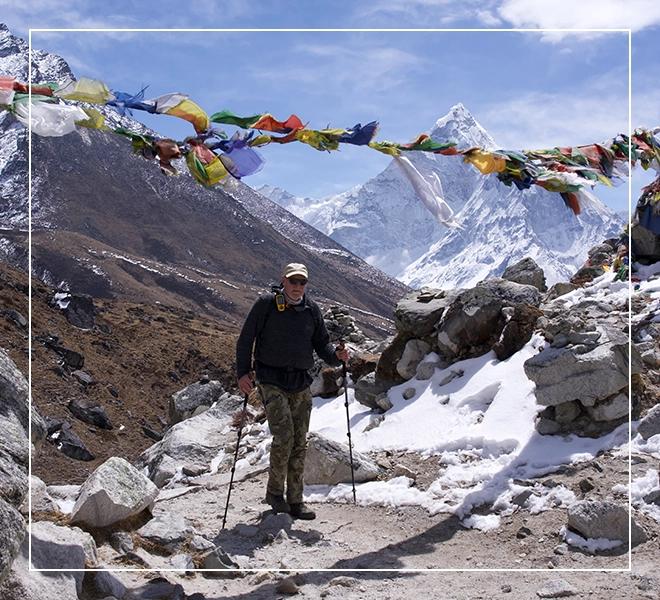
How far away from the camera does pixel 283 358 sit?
5.73 m

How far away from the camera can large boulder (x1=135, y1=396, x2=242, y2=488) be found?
29.3 feet

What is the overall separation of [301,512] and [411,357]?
398cm

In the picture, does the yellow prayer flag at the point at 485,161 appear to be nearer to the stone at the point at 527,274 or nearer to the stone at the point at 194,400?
the stone at the point at 527,274

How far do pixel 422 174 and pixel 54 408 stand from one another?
12157mm

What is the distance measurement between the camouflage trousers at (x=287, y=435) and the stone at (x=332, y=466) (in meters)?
0.73

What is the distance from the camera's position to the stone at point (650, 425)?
625 cm

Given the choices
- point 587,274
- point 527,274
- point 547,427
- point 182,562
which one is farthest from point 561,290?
point 182,562

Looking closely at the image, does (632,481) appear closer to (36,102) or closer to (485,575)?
(485,575)

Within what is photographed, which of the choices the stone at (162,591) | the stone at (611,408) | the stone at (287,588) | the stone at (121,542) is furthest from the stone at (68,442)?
the stone at (611,408)

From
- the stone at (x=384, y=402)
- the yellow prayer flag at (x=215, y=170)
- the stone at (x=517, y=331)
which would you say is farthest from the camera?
the stone at (x=384, y=402)

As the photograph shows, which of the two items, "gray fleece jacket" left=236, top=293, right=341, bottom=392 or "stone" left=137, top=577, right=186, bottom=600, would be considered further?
"gray fleece jacket" left=236, top=293, right=341, bottom=392

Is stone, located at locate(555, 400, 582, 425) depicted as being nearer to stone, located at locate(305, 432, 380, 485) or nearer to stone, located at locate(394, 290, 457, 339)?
stone, located at locate(305, 432, 380, 485)

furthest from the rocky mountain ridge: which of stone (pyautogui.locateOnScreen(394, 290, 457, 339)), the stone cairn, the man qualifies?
the man

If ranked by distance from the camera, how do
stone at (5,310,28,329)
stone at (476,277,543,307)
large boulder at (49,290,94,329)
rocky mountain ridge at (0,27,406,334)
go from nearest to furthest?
stone at (476,277,543,307)
stone at (5,310,28,329)
large boulder at (49,290,94,329)
rocky mountain ridge at (0,27,406,334)
